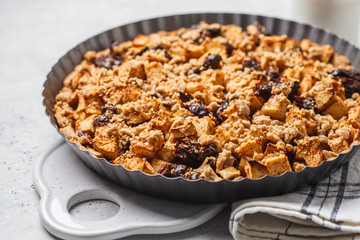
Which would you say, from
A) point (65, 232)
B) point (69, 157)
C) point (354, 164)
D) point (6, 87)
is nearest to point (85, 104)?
point (69, 157)

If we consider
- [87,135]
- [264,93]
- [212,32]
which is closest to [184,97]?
[264,93]

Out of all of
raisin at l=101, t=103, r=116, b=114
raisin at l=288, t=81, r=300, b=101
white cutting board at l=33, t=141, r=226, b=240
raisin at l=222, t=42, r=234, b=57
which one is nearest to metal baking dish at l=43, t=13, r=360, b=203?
white cutting board at l=33, t=141, r=226, b=240

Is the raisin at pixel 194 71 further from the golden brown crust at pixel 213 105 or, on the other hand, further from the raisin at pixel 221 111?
the raisin at pixel 221 111

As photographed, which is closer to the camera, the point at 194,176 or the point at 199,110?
the point at 194,176

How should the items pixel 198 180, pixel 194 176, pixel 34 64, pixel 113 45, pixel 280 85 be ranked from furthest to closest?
pixel 34 64 < pixel 113 45 < pixel 280 85 < pixel 194 176 < pixel 198 180

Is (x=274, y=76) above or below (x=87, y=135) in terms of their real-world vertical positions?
above

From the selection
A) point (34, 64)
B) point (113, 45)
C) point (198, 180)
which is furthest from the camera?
point (34, 64)

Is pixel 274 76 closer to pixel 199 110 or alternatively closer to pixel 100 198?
pixel 199 110
